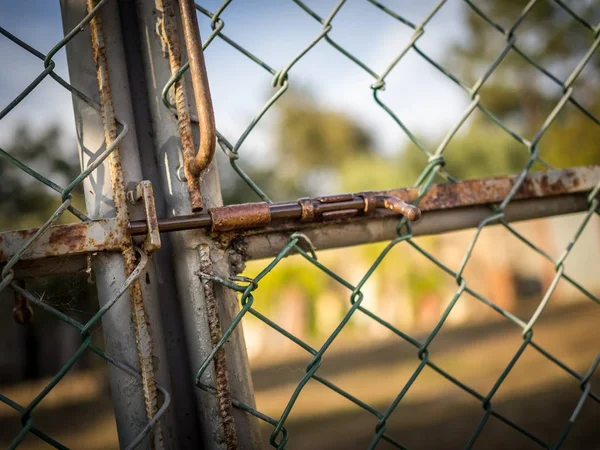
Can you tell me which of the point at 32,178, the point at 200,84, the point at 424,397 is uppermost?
the point at 424,397

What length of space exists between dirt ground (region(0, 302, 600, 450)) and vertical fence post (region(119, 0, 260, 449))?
109 inches

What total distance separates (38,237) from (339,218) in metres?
0.37

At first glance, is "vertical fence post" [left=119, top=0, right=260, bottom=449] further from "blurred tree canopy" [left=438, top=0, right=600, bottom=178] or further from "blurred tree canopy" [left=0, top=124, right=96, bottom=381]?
"blurred tree canopy" [left=438, top=0, right=600, bottom=178]

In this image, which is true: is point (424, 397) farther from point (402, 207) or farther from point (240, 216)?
point (240, 216)

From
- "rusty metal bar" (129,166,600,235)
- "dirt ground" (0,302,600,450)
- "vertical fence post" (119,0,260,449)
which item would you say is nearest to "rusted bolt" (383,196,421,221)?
"rusty metal bar" (129,166,600,235)

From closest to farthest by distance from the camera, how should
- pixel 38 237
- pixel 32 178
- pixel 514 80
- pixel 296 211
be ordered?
1. pixel 38 237
2. pixel 296 211
3. pixel 32 178
4. pixel 514 80

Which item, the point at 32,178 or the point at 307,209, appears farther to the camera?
the point at 32,178

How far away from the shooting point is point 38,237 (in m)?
0.54

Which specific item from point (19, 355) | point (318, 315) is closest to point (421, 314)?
point (318, 315)

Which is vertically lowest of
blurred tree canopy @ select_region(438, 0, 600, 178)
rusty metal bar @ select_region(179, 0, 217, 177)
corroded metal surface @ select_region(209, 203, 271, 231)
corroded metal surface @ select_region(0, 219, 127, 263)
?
Answer: corroded metal surface @ select_region(0, 219, 127, 263)

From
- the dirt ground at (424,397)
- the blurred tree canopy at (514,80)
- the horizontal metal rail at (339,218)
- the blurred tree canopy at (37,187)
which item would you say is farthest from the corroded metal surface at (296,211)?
the blurred tree canopy at (514,80)

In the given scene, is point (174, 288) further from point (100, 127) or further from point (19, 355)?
point (19, 355)

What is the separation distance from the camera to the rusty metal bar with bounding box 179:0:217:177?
557 millimetres

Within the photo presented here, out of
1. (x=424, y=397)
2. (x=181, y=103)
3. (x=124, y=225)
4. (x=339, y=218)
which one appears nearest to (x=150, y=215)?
(x=124, y=225)
